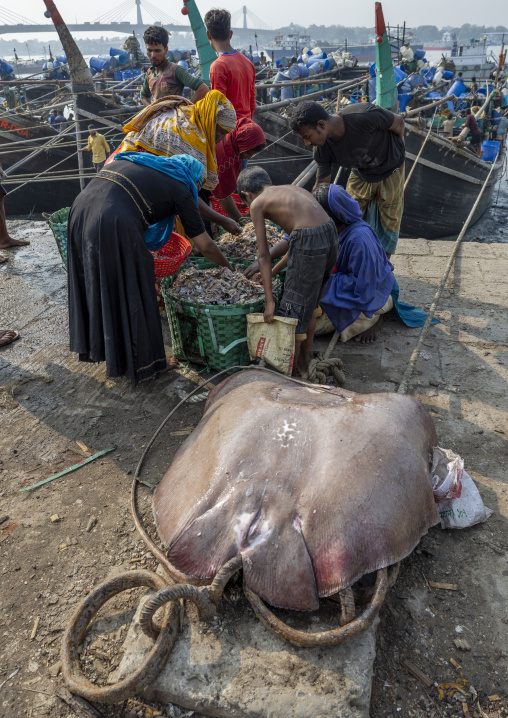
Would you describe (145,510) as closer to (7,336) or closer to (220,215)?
(220,215)

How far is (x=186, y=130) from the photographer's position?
3.65 metres

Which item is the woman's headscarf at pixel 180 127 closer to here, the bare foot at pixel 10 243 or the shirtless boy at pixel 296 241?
the shirtless boy at pixel 296 241

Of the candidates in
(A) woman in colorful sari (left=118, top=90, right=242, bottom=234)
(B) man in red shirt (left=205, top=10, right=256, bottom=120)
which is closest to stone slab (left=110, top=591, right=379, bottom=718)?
(A) woman in colorful sari (left=118, top=90, right=242, bottom=234)

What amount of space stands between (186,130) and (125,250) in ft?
4.13

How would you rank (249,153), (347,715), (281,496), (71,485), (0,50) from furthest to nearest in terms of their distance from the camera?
(0,50) → (249,153) → (71,485) → (281,496) → (347,715)

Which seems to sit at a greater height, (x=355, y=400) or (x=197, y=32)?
(x=197, y=32)

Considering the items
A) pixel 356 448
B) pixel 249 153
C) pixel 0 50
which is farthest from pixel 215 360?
pixel 0 50

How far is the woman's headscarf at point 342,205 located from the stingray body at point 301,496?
2024mm

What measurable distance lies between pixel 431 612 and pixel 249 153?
389cm

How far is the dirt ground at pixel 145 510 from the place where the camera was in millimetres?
1787

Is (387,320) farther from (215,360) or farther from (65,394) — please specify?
(65,394)

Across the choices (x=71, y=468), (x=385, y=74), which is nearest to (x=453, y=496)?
(x=71, y=468)

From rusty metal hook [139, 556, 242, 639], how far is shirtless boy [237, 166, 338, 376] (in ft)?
5.62

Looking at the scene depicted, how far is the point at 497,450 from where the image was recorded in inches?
111
